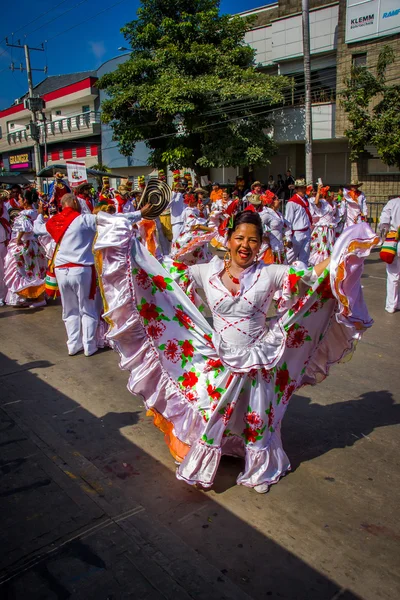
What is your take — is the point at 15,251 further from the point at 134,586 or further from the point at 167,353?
the point at 134,586

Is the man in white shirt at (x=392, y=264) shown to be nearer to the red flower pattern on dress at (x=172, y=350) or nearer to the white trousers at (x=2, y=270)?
the red flower pattern on dress at (x=172, y=350)

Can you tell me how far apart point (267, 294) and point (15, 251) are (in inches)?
276

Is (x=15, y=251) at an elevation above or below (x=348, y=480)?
above

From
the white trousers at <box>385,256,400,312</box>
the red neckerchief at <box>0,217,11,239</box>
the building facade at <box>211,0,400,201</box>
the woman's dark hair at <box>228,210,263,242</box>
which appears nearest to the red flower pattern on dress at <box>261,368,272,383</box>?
the woman's dark hair at <box>228,210,263,242</box>

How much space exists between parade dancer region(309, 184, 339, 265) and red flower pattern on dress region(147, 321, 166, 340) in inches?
338

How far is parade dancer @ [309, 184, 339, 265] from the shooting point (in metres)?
11.4

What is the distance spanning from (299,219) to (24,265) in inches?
213

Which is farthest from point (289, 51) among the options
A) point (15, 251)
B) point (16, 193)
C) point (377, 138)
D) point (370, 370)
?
point (370, 370)

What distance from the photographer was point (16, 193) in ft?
36.8

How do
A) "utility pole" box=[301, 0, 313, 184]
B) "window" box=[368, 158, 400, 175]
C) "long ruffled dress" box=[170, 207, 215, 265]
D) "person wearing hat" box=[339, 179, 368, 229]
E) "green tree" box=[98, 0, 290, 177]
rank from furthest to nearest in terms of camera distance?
"green tree" box=[98, 0, 290, 177]
"window" box=[368, 158, 400, 175]
"utility pole" box=[301, 0, 313, 184]
"person wearing hat" box=[339, 179, 368, 229]
"long ruffled dress" box=[170, 207, 215, 265]

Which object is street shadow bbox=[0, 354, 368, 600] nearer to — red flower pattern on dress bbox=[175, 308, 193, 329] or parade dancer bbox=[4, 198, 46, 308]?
red flower pattern on dress bbox=[175, 308, 193, 329]

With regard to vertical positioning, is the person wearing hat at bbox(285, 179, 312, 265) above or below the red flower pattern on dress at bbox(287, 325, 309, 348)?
above

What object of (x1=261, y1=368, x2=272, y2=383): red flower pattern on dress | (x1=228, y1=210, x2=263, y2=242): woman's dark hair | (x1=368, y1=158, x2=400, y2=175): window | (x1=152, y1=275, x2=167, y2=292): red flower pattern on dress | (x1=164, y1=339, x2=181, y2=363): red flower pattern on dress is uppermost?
(x1=368, y1=158, x2=400, y2=175): window

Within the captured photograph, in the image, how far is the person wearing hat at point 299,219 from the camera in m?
9.95
